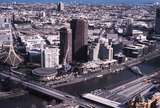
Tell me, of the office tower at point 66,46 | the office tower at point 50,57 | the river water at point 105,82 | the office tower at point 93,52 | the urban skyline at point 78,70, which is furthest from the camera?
the office tower at point 93,52

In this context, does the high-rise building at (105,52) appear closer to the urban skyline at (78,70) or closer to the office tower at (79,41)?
the urban skyline at (78,70)

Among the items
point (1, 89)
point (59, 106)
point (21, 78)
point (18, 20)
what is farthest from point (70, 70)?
point (18, 20)

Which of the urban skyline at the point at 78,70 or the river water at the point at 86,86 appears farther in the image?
the urban skyline at the point at 78,70

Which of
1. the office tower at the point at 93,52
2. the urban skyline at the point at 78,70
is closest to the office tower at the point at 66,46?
the urban skyline at the point at 78,70

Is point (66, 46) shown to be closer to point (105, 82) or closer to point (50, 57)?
point (50, 57)

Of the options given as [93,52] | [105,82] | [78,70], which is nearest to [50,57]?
[78,70]

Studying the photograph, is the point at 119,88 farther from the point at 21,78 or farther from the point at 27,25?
the point at 27,25

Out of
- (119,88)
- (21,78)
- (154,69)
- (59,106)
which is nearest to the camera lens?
(59,106)
